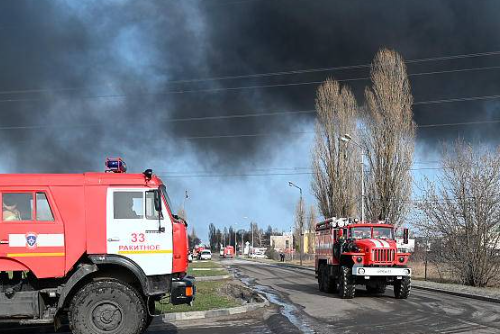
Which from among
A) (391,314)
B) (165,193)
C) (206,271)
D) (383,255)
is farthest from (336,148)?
(165,193)

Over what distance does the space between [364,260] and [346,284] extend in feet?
3.37

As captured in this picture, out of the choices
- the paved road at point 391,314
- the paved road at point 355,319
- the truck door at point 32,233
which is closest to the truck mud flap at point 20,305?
the truck door at point 32,233

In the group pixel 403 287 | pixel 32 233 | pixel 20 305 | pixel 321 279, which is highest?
pixel 32 233

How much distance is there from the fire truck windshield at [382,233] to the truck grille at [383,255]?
110 centimetres

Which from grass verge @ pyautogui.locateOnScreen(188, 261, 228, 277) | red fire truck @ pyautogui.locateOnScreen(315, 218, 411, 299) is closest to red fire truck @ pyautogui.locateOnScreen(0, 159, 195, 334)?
red fire truck @ pyautogui.locateOnScreen(315, 218, 411, 299)

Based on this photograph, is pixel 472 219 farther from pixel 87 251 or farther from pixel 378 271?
pixel 87 251

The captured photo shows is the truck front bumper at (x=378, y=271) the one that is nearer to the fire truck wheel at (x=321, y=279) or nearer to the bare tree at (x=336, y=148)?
the fire truck wheel at (x=321, y=279)

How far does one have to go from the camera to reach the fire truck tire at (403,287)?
54.3 ft

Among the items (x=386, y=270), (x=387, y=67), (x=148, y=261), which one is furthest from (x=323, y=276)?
(x=387, y=67)

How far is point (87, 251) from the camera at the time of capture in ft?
28.0

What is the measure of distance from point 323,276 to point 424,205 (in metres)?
7.59

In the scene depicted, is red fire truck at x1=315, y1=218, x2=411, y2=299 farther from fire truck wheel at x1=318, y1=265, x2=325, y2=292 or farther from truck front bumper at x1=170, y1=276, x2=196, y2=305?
truck front bumper at x1=170, y1=276, x2=196, y2=305

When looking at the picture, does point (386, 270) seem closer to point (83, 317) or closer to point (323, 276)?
point (323, 276)

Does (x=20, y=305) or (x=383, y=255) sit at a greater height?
(x=20, y=305)
